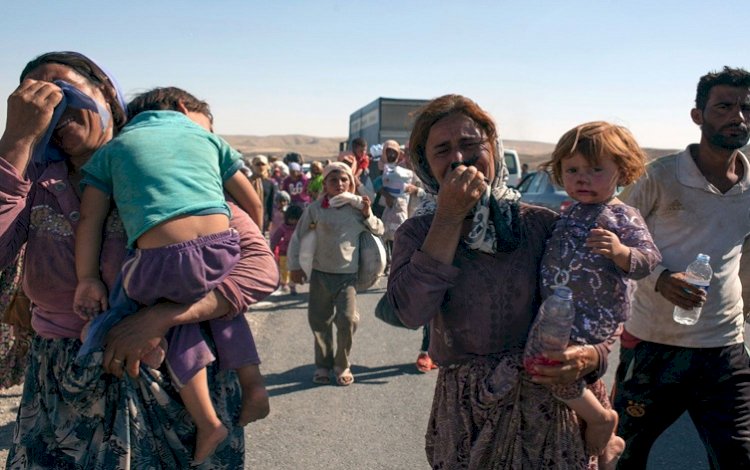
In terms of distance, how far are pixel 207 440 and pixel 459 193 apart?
107 cm

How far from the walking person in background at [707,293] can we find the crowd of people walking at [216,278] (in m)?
0.96

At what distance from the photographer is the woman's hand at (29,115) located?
1945mm

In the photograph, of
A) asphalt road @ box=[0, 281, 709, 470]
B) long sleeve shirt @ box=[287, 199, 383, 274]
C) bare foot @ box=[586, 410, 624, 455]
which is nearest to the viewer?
bare foot @ box=[586, 410, 624, 455]

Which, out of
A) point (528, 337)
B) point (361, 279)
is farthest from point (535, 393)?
point (361, 279)

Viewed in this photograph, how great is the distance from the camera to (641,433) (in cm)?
327

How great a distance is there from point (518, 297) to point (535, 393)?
0.31m

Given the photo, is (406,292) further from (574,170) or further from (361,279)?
(361,279)

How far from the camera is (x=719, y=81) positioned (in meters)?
3.25

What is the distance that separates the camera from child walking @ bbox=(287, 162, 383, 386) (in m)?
6.01

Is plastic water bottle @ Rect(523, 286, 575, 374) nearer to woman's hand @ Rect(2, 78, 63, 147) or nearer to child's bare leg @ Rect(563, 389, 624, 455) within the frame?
child's bare leg @ Rect(563, 389, 624, 455)

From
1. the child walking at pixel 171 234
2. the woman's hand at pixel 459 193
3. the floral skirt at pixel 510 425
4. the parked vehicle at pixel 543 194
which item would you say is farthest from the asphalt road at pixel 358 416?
the parked vehicle at pixel 543 194

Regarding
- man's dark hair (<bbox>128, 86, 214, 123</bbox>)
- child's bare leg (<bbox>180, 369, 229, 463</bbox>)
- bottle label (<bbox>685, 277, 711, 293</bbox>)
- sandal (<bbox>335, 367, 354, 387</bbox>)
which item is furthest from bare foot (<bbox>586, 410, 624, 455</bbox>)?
sandal (<bbox>335, 367, 354, 387</bbox>)

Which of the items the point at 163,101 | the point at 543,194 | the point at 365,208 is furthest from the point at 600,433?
the point at 543,194

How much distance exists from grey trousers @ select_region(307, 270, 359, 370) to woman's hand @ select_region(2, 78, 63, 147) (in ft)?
13.8
